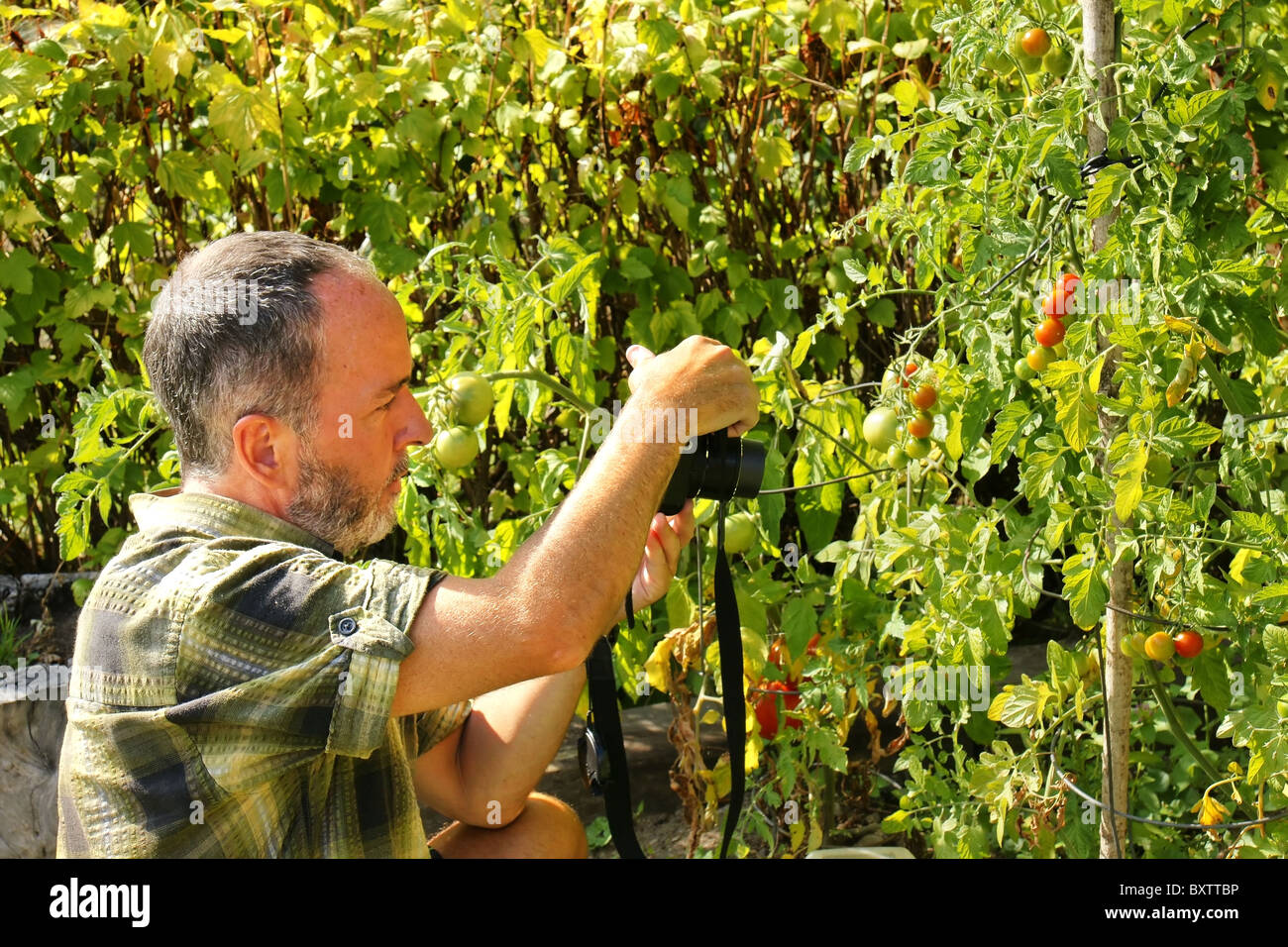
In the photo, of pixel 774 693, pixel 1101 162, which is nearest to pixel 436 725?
pixel 774 693

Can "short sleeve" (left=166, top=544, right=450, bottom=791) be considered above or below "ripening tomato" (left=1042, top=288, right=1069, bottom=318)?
below

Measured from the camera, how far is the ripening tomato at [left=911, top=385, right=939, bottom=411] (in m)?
2.05

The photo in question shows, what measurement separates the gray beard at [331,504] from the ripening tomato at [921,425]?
34.9 inches

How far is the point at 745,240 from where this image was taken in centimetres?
297

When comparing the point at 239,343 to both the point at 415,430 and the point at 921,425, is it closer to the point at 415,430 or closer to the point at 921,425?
the point at 415,430

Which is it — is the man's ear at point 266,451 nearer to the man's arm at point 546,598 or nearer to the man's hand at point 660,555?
the man's arm at point 546,598

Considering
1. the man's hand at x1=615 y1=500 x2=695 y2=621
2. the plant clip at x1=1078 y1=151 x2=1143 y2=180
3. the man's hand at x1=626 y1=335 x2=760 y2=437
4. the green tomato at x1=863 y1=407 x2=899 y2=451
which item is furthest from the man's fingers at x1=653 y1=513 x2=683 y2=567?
the plant clip at x1=1078 y1=151 x2=1143 y2=180

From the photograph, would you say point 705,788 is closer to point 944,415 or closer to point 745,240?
point 944,415

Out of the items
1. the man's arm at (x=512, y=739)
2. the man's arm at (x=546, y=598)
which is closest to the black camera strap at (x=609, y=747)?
the man's arm at (x=512, y=739)

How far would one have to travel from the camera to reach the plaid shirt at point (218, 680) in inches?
53.1

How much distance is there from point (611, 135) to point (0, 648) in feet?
6.20

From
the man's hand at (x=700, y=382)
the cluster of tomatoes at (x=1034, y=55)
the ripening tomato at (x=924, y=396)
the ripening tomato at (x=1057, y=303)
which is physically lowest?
the ripening tomato at (x=924, y=396)

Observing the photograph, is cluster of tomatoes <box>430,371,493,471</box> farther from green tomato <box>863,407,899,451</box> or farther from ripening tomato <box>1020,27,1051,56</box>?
ripening tomato <box>1020,27,1051,56</box>

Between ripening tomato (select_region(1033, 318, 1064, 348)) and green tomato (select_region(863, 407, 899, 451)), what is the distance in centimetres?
29
